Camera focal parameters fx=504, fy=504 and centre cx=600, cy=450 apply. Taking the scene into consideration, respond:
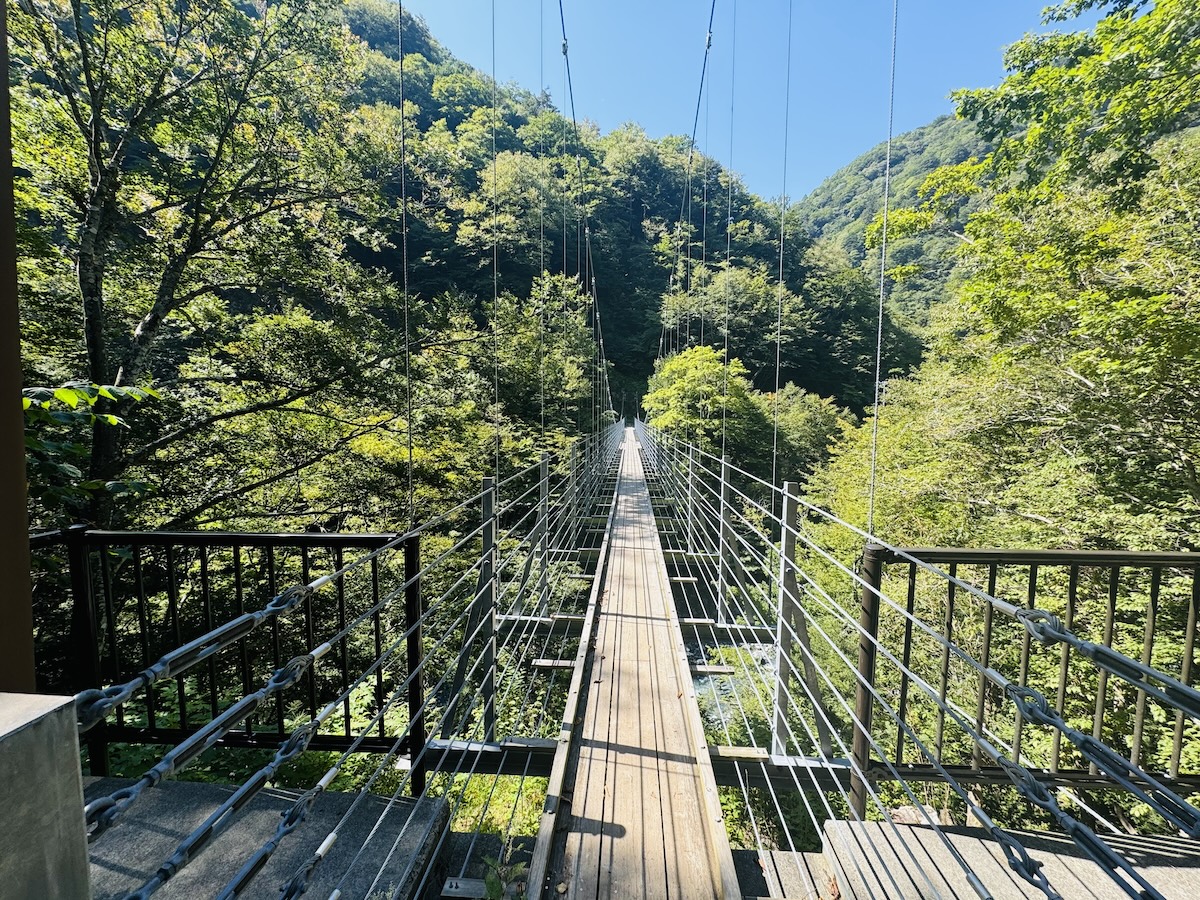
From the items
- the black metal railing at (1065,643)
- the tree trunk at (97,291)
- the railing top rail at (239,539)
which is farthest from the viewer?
the tree trunk at (97,291)

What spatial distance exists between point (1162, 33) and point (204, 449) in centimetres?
1122

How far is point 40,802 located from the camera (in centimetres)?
36

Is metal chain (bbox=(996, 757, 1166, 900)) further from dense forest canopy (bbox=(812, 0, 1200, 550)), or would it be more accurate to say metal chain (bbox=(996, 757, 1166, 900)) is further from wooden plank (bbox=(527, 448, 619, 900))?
dense forest canopy (bbox=(812, 0, 1200, 550))

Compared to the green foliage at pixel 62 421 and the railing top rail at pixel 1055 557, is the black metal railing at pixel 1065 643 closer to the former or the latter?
the railing top rail at pixel 1055 557

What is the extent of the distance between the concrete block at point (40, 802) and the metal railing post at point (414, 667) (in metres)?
0.98

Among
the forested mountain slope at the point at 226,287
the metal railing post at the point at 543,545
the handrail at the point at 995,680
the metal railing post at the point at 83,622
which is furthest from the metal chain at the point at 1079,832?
the metal railing post at the point at 543,545

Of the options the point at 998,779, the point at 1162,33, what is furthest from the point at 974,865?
the point at 1162,33

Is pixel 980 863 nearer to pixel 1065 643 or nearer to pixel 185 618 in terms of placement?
pixel 1065 643

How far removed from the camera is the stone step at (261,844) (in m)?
1.13

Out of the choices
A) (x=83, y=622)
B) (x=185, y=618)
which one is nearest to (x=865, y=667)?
(x=83, y=622)

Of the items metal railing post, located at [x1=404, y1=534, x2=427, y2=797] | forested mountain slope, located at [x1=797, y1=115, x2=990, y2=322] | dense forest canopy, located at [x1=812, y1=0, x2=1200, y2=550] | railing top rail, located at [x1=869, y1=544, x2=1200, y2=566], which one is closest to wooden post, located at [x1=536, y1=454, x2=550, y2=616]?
metal railing post, located at [x1=404, y1=534, x2=427, y2=797]

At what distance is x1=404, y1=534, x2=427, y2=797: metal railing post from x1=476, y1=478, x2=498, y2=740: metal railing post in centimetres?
33

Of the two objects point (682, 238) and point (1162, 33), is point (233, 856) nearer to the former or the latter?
point (1162, 33)

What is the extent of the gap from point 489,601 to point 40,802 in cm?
165
